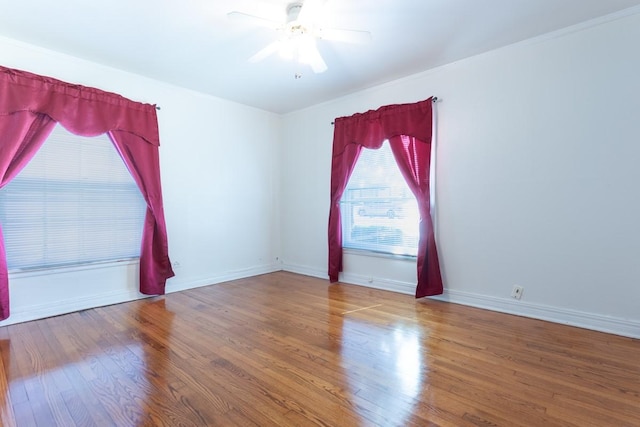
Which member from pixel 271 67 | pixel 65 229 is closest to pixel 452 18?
pixel 271 67

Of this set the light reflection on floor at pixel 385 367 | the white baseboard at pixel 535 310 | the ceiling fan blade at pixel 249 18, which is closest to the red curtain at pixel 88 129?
the ceiling fan blade at pixel 249 18

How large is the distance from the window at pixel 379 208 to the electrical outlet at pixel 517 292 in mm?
1073

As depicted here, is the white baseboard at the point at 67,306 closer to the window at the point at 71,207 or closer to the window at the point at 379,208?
the window at the point at 71,207

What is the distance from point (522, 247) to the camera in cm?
315

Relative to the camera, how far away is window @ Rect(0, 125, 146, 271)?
305 cm

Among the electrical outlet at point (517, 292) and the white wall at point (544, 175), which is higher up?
the white wall at point (544, 175)

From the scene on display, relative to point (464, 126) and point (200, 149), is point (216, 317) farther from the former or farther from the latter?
point (464, 126)

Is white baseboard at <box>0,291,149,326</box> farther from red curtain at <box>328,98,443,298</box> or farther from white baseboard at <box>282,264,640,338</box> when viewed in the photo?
white baseboard at <box>282,264,640,338</box>

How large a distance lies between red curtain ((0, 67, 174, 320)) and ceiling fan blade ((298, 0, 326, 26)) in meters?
2.32

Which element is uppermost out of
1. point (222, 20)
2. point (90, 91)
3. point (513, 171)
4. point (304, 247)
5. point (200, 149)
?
point (222, 20)

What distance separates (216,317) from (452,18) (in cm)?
335

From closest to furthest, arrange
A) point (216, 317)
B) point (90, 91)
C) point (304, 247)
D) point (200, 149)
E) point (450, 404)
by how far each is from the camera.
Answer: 1. point (450, 404)
2. point (216, 317)
3. point (90, 91)
4. point (200, 149)
5. point (304, 247)

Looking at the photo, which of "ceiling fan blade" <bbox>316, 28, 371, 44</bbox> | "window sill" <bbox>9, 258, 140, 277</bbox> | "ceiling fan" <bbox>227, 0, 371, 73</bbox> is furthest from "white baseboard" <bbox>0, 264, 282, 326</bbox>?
"ceiling fan blade" <bbox>316, 28, 371, 44</bbox>

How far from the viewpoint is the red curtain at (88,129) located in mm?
2873
